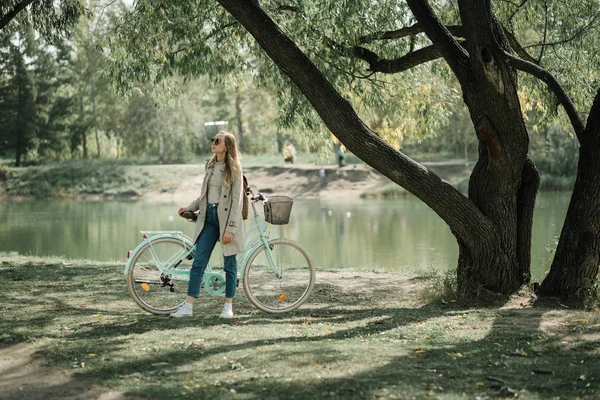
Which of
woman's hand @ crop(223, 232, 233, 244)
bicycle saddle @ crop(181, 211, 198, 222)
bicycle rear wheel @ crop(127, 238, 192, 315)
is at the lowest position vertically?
bicycle rear wheel @ crop(127, 238, 192, 315)

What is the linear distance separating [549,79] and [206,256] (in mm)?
3807

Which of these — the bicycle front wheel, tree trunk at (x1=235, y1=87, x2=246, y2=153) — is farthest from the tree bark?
tree trunk at (x1=235, y1=87, x2=246, y2=153)

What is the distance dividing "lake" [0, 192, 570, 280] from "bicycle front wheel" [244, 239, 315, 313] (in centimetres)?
329

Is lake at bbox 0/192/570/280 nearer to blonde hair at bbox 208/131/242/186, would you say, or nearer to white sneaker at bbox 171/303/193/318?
white sneaker at bbox 171/303/193/318

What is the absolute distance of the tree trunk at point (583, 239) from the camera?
720cm

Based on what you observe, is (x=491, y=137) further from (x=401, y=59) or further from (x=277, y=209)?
(x=277, y=209)

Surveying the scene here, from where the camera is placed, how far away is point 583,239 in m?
7.23

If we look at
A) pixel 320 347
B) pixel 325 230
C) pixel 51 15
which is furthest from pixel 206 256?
pixel 325 230

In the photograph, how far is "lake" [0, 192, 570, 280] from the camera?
15.3m

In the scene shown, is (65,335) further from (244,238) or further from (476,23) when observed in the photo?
(476,23)

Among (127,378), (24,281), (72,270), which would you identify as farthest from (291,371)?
(72,270)

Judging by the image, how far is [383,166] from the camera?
23.8 ft

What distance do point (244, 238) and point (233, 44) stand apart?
5.88 meters

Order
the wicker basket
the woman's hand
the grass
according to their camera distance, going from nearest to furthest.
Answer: the grass, the woman's hand, the wicker basket
